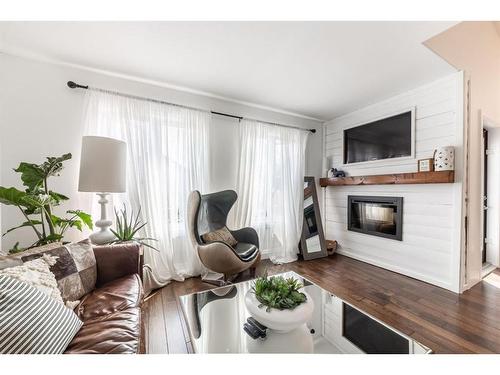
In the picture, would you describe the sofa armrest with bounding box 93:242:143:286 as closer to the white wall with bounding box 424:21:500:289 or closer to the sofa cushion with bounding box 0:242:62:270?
the sofa cushion with bounding box 0:242:62:270

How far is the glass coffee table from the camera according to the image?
1.11m

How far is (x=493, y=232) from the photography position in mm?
2967

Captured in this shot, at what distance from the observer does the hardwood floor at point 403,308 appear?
4.94 ft

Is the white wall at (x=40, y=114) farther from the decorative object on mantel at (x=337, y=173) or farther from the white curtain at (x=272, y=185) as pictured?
the decorative object on mantel at (x=337, y=173)

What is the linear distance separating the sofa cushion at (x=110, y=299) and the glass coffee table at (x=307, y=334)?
0.35 m

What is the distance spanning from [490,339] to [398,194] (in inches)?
64.1

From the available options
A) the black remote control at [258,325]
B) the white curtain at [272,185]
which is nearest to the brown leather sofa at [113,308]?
the black remote control at [258,325]

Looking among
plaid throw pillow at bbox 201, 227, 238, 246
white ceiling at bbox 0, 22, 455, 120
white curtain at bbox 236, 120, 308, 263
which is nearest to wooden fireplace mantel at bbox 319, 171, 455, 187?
white curtain at bbox 236, 120, 308, 263

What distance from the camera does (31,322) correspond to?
86 cm

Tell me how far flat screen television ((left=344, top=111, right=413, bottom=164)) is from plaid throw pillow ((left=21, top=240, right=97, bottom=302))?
345 centimetres

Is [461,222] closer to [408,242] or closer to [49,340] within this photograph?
[408,242]

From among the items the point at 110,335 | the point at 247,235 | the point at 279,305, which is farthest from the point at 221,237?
the point at 110,335

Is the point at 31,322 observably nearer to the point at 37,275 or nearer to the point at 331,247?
the point at 37,275

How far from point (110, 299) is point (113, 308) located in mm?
98
